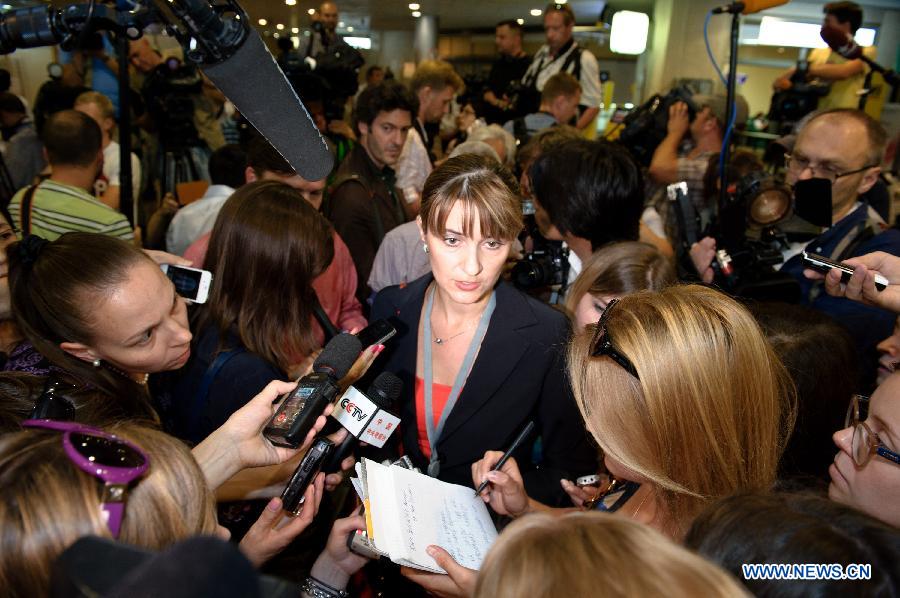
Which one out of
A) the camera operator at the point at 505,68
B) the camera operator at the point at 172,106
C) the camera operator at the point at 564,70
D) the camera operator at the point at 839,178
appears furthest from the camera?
the camera operator at the point at 505,68

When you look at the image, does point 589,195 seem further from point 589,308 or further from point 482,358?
point 482,358

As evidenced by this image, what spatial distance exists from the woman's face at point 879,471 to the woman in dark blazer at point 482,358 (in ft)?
2.22

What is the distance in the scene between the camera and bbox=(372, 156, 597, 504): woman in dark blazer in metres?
1.60

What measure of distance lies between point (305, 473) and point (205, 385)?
0.46m

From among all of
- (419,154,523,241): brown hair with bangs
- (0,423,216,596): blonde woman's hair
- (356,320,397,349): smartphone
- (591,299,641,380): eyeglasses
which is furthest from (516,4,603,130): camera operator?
(0,423,216,596): blonde woman's hair

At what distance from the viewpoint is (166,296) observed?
146 centimetres

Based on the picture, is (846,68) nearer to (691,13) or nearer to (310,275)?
(691,13)

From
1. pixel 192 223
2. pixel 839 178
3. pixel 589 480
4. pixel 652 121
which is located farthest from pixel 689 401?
pixel 652 121

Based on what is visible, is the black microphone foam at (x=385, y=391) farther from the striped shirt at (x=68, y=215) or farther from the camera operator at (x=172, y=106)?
the camera operator at (x=172, y=106)

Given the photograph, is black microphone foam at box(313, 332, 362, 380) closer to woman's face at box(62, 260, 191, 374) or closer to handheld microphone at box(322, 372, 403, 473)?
handheld microphone at box(322, 372, 403, 473)

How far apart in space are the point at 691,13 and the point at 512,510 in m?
8.71

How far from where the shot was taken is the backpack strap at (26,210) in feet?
7.70

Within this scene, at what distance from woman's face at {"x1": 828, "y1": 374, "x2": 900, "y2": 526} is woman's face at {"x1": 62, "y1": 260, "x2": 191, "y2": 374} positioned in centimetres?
148

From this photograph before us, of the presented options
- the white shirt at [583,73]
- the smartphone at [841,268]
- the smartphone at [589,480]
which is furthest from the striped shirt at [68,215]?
the white shirt at [583,73]
